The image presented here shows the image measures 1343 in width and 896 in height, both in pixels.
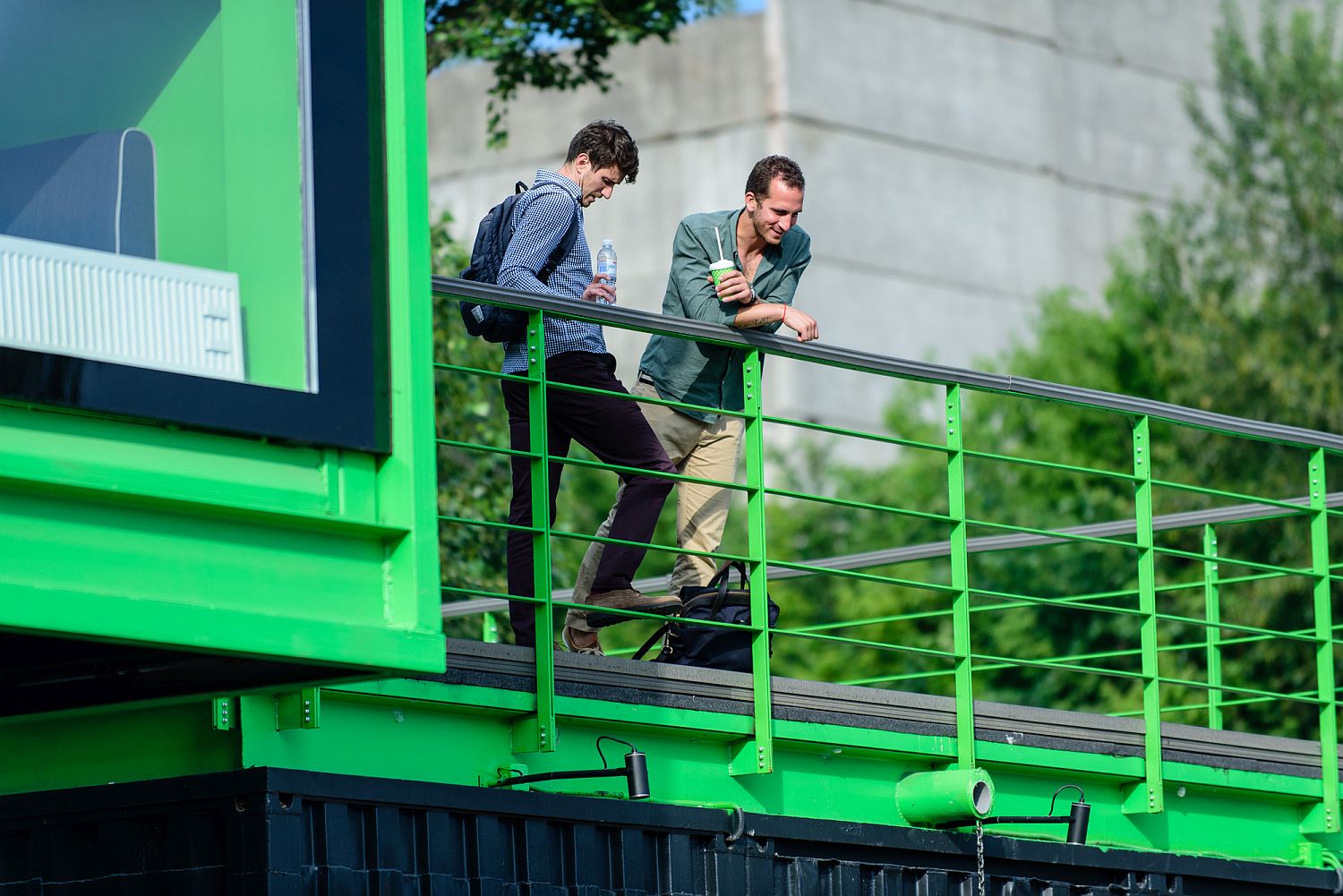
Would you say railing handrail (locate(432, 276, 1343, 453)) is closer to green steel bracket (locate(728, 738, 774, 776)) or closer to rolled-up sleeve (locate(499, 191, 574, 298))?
rolled-up sleeve (locate(499, 191, 574, 298))

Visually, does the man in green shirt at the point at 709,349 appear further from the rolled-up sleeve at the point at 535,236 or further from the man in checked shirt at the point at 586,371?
the rolled-up sleeve at the point at 535,236

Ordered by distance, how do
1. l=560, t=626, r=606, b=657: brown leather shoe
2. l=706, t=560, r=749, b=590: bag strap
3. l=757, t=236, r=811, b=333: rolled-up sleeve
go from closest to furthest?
l=560, t=626, r=606, b=657: brown leather shoe → l=706, t=560, r=749, b=590: bag strap → l=757, t=236, r=811, b=333: rolled-up sleeve

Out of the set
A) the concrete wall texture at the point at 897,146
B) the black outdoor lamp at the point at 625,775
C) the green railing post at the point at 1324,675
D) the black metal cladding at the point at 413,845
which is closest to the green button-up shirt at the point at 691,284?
the black metal cladding at the point at 413,845

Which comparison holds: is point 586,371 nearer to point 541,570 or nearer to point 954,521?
point 541,570

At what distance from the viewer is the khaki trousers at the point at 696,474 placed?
835 cm

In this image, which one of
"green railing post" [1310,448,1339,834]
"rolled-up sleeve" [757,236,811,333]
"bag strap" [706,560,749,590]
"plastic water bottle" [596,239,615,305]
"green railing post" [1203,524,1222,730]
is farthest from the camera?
"green railing post" [1203,524,1222,730]

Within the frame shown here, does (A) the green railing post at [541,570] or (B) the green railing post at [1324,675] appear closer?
(A) the green railing post at [541,570]

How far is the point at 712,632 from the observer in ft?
26.0

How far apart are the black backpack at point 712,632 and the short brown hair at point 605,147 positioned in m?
1.35

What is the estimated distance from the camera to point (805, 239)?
8.68 metres

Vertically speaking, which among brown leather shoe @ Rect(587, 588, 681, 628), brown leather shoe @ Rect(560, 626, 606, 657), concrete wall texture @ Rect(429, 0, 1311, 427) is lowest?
brown leather shoe @ Rect(560, 626, 606, 657)

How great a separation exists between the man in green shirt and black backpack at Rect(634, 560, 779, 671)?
27 cm

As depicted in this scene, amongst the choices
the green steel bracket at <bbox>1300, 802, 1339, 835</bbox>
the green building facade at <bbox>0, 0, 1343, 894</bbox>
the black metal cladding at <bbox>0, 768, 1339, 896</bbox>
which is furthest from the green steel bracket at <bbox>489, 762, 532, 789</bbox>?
the green steel bracket at <bbox>1300, 802, 1339, 835</bbox>

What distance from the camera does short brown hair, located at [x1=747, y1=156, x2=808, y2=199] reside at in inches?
328
